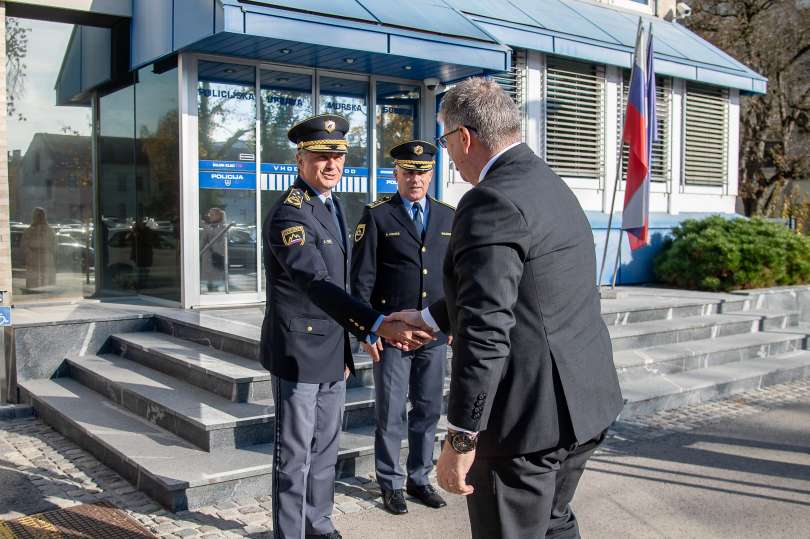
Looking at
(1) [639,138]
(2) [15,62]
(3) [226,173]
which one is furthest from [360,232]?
(2) [15,62]

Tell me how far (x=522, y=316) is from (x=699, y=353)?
6.77m

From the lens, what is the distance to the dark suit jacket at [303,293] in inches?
147

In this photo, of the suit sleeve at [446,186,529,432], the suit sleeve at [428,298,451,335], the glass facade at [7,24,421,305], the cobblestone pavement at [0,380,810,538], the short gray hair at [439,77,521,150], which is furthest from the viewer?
the glass facade at [7,24,421,305]

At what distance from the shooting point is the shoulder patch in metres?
3.92

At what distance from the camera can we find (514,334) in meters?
2.47

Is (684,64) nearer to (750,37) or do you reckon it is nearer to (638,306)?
(638,306)

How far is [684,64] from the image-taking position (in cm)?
1329

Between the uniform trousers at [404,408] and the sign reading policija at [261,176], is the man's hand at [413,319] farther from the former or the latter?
the sign reading policija at [261,176]

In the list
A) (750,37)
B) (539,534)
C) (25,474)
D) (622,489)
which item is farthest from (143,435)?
(750,37)

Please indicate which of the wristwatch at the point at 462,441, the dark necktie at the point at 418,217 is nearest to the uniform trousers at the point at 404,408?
the dark necktie at the point at 418,217

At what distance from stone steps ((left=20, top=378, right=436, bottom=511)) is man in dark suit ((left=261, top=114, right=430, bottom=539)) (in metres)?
0.89

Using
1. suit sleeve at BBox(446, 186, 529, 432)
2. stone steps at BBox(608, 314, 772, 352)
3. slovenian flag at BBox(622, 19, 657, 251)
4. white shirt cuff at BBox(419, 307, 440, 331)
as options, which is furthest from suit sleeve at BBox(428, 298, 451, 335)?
slovenian flag at BBox(622, 19, 657, 251)

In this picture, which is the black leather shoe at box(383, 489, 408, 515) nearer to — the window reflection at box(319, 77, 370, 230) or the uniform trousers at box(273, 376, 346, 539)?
the uniform trousers at box(273, 376, 346, 539)

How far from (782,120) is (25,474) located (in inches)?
821
